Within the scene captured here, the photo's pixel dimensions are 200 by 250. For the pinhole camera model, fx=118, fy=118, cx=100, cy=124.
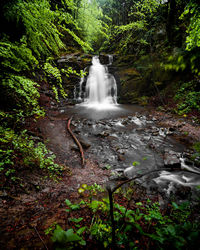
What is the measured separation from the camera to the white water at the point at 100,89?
1329 centimetres

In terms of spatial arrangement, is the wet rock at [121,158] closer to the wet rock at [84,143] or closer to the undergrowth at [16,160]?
the wet rock at [84,143]

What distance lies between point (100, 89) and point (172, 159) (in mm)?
11439

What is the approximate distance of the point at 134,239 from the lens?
1438mm

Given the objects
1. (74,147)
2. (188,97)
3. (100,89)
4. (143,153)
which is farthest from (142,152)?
(100,89)

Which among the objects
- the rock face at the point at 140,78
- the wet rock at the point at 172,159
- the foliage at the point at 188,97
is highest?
the rock face at the point at 140,78

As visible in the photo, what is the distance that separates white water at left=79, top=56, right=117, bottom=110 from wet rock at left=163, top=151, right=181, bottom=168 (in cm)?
910

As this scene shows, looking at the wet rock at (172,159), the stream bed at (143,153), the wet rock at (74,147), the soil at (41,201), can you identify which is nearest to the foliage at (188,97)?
the stream bed at (143,153)

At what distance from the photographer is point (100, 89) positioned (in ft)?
45.7

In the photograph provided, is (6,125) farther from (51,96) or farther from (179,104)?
(179,104)

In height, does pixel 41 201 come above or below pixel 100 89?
below

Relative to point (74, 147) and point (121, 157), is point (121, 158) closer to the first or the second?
point (121, 157)

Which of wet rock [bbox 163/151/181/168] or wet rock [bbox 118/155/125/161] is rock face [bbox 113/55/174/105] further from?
wet rock [bbox 118/155/125/161]

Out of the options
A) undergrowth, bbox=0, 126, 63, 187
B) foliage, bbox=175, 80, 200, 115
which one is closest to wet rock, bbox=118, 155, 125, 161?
undergrowth, bbox=0, 126, 63, 187

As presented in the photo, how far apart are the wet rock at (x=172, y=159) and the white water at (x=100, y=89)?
29.8ft
